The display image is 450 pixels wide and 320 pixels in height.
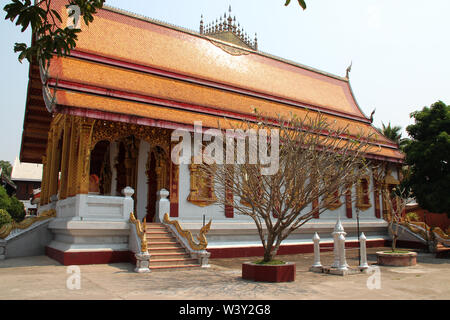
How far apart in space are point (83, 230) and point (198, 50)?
10471 mm

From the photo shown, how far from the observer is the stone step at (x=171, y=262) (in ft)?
30.1

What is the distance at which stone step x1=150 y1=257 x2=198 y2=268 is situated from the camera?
361 inches

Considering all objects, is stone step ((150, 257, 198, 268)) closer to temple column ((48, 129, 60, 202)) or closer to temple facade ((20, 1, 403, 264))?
temple facade ((20, 1, 403, 264))

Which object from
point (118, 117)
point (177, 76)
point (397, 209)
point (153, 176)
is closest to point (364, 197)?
point (397, 209)

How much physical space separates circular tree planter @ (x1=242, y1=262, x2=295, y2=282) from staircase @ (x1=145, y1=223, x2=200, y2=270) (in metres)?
2.27

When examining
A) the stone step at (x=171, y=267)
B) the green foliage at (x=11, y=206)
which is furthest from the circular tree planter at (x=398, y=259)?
the green foliage at (x=11, y=206)

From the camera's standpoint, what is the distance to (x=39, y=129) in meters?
17.3

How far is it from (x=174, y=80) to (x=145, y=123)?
4.24 metres

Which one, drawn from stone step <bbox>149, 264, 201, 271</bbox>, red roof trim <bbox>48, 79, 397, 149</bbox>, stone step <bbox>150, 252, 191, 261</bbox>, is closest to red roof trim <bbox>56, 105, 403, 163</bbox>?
red roof trim <bbox>48, 79, 397, 149</bbox>

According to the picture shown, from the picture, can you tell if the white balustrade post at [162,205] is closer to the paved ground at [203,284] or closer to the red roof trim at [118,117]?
the red roof trim at [118,117]

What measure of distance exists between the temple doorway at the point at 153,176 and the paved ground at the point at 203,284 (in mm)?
3911

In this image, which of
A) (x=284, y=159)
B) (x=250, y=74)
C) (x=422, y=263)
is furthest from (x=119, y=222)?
(x=250, y=74)

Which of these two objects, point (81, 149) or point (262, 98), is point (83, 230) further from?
point (262, 98)
